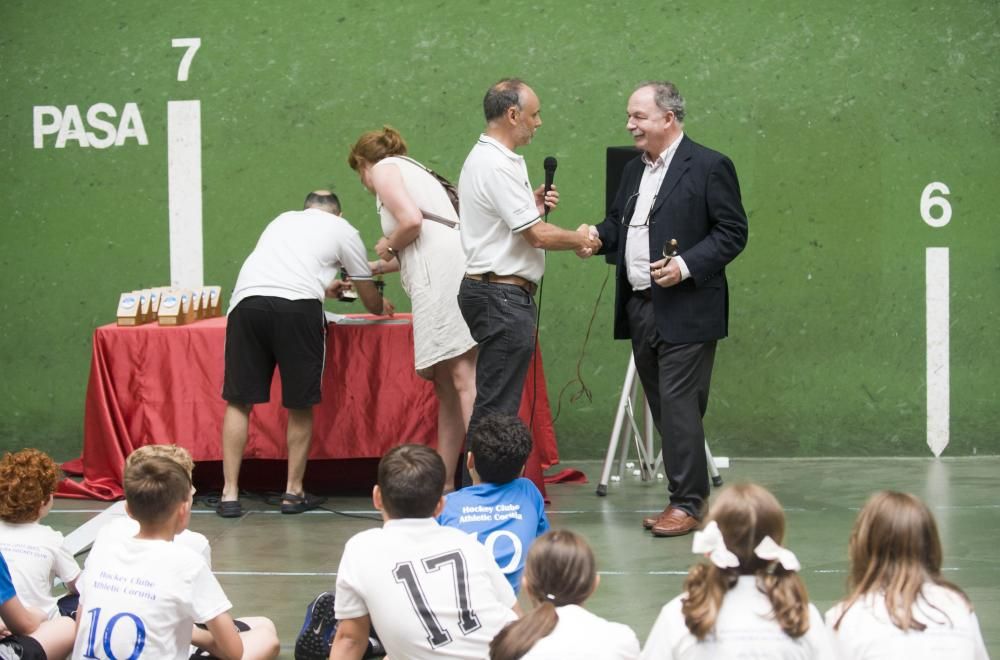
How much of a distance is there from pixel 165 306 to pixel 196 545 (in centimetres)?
249

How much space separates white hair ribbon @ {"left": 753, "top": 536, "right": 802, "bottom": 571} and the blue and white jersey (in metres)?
0.93

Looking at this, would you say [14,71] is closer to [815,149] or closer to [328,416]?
[328,416]

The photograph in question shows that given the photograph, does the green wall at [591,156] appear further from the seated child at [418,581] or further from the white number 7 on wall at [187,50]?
the seated child at [418,581]

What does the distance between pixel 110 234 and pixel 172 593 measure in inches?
152

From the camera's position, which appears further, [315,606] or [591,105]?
[591,105]

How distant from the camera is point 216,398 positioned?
209 inches

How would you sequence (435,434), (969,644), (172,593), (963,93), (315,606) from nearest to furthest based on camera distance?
(969,644), (172,593), (315,606), (435,434), (963,93)

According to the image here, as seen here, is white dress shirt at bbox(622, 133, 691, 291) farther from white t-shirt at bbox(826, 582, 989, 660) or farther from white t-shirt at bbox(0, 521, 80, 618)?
white t-shirt at bbox(826, 582, 989, 660)

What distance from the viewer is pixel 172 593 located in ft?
9.02

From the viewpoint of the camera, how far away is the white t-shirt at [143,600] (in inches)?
107

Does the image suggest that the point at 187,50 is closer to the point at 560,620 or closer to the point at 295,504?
the point at 295,504

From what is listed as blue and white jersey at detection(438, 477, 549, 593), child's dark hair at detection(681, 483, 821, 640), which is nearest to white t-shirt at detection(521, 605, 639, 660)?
child's dark hair at detection(681, 483, 821, 640)

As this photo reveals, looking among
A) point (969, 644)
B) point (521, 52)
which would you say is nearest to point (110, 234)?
point (521, 52)

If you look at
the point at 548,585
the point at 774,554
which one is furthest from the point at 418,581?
the point at 774,554
